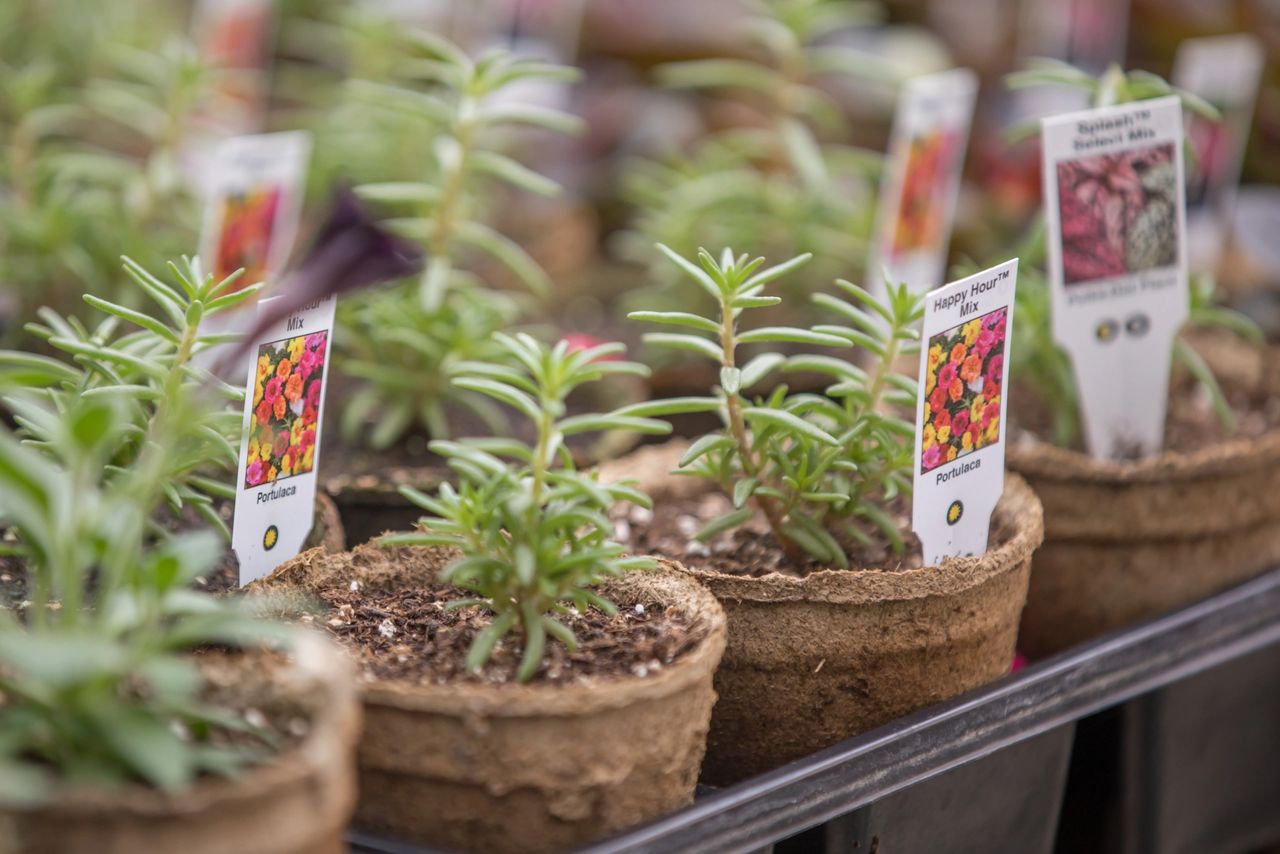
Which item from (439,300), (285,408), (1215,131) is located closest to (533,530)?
(285,408)

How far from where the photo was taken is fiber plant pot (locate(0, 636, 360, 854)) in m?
0.86

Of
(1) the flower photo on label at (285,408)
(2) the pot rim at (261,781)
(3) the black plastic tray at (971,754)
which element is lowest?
(3) the black plastic tray at (971,754)

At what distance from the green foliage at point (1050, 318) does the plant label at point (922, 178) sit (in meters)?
0.26

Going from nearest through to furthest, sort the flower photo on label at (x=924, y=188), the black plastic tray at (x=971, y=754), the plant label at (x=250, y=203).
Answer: the black plastic tray at (x=971, y=754) < the plant label at (x=250, y=203) < the flower photo on label at (x=924, y=188)

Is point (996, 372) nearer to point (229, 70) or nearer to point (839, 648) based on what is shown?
point (839, 648)

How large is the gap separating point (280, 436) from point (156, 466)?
37 cm

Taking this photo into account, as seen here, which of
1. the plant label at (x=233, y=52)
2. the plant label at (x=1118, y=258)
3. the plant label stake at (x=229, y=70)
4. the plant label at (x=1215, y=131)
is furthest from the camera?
the plant label at (x=233, y=52)

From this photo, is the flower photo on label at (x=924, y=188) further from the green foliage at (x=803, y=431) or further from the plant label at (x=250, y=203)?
the plant label at (x=250, y=203)

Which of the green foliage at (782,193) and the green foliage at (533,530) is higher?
the green foliage at (782,193)

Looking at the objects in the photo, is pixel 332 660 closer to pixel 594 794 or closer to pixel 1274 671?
pixel 594 794

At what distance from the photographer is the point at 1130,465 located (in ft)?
5.57

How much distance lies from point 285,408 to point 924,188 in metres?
1.23

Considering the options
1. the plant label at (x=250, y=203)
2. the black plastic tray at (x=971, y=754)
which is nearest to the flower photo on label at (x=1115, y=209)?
the black plastic tray at (x=971, y=754)

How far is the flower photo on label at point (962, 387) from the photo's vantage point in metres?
1.37
